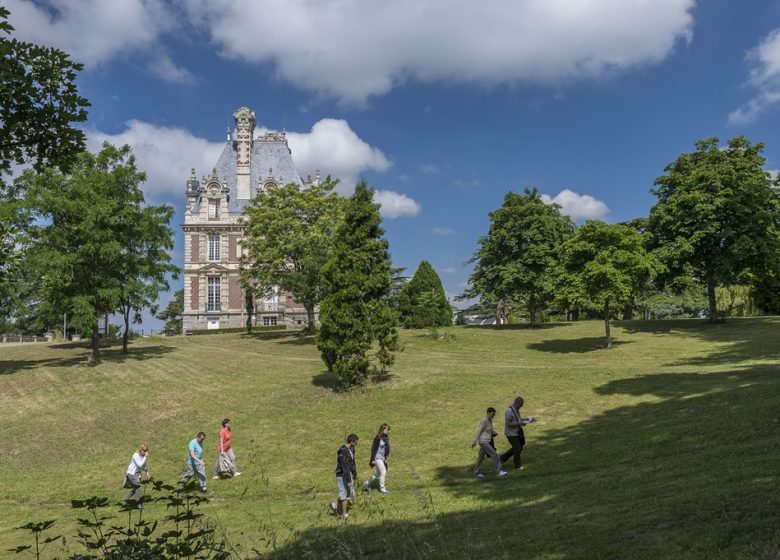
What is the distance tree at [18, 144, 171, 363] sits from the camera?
103 ft

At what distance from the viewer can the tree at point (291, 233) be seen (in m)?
40.7

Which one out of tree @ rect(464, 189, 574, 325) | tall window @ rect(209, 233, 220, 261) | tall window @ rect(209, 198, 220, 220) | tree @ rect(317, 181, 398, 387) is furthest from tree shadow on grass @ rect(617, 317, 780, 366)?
tall window @ rect(209, 198, 220, 220)

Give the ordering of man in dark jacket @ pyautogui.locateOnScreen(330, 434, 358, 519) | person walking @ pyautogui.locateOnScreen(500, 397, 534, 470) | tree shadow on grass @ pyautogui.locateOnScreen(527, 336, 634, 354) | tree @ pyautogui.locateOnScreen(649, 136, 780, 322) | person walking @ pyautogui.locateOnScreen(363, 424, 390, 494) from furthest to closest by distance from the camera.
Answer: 1. tree @ pyautogui.locateOnScreen(649, 136, 780, 322)
2. tree shadow on grass @ pyautogui.locateOnScreen(527, 336, 634, 354)
3. person walking @ pyautogui.locateOnScreen(500, 397, 534, 470)
4. person walking @ pyautogui.locateOnScreen(363, 424, 390, 494)
5. man in dark jacket @ pyautogui.locateOnScreen(330, 434, 358, 519)

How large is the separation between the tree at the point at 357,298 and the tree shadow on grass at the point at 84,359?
55.2 feet

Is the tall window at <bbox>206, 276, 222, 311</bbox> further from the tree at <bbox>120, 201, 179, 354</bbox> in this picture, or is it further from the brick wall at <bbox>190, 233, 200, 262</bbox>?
the tree at <bbox>120, 201, 179, 354</bbox>

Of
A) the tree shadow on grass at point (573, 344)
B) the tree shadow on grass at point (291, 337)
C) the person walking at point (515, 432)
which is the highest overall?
the tree shadow on grass at point (291, 337)

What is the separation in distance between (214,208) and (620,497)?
6750 centimetres

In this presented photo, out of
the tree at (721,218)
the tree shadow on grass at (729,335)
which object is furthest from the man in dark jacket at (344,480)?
the tree at (721,218)

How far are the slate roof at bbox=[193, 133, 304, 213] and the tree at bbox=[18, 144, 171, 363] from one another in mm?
38763

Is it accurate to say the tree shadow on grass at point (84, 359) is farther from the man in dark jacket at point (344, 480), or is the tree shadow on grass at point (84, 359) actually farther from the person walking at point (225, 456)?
the man in dark jacket at point (344, 480)

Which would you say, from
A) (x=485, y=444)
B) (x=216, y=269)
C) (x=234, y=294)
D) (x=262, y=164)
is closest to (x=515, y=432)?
(x=485, y=444)

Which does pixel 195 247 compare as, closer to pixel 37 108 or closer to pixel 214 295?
pixel 214 295

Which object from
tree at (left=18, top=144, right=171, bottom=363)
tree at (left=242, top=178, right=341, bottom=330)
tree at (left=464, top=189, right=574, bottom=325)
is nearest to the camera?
tree at (left=18, top=144, right=171, bottom=363)

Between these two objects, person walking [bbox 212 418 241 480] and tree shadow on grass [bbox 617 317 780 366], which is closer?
person walking [bbox 212 418 241 480]
